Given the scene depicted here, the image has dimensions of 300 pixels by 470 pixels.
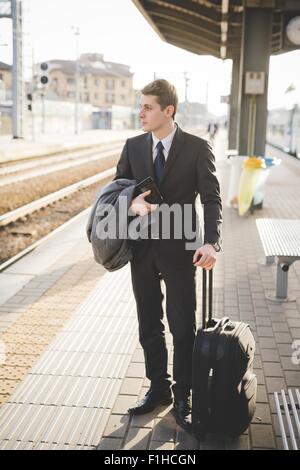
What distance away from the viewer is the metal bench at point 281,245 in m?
4.80

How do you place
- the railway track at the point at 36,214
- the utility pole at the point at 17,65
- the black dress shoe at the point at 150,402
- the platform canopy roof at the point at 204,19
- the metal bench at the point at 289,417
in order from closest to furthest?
the metal bench at the point at 289,417
the black dress shoe at the point at 150,402
the railway track at the point at 36,214
the platform canopy roof at the point at 204,19
the utility pole at the point at 17,65

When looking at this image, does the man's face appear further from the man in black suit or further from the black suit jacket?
the black suit jacket

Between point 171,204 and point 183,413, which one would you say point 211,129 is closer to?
point 171,204

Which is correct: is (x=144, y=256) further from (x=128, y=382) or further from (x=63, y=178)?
(x=63, y=178)

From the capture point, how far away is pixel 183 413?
3.07 meters

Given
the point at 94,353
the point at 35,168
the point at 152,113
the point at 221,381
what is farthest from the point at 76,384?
the point at 35,168

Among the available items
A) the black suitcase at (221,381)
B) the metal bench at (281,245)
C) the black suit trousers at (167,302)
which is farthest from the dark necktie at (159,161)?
the metal bench at (281,245)

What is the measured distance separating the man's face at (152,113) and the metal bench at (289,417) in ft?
5.78

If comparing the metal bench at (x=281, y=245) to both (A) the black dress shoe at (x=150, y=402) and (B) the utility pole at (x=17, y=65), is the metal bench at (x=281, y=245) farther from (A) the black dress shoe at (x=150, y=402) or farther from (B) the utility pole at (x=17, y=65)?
(B) the utility pole at (x=17, y=65)

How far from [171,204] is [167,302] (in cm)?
55

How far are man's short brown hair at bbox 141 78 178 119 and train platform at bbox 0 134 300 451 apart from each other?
1767 millimetres
